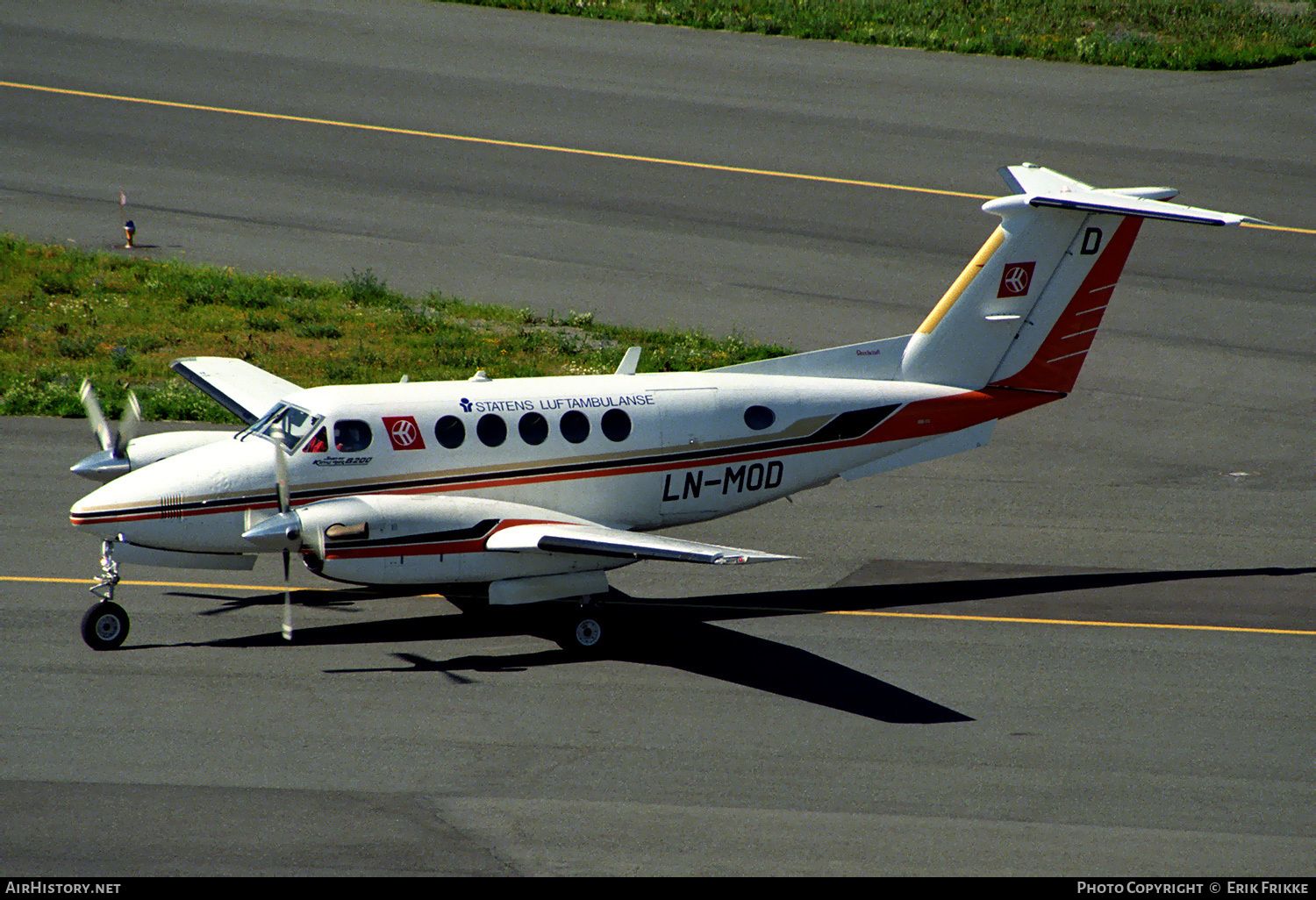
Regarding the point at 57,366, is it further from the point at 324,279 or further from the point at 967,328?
the point at 967,328

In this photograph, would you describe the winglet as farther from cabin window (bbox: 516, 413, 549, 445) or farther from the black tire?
the black tire

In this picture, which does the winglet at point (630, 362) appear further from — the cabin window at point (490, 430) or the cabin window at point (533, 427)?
the cabin window at point (490, 430)

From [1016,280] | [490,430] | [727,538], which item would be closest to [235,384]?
[490,430]

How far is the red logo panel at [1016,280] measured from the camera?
19.5 m

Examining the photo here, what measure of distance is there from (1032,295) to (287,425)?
34.7 ft

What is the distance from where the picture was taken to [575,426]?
17.5m

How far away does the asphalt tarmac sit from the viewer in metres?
12.9

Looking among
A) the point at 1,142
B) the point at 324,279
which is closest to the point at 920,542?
the point at 324,279

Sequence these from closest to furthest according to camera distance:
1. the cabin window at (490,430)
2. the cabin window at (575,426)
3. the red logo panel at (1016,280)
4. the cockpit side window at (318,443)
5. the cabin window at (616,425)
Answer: the cockpit side window at (318,443)
the cabin window at (490,430)
the cabin window at (575,426)
the cabin window at (616,425)
the red logo panel at (1016,280)

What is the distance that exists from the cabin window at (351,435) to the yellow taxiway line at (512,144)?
2065 centimetres

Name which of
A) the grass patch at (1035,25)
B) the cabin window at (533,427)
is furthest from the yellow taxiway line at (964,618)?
the grass patch at (1035,25)

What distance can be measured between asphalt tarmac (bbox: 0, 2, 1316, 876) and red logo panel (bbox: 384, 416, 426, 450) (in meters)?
2.38

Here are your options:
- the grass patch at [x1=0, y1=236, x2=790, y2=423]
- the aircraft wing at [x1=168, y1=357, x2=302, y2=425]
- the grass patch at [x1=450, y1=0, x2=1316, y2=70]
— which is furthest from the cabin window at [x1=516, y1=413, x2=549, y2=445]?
the grass patch at [x1=450, y1=0, x2=1316, y2=70]

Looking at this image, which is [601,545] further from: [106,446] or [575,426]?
[106,446]
